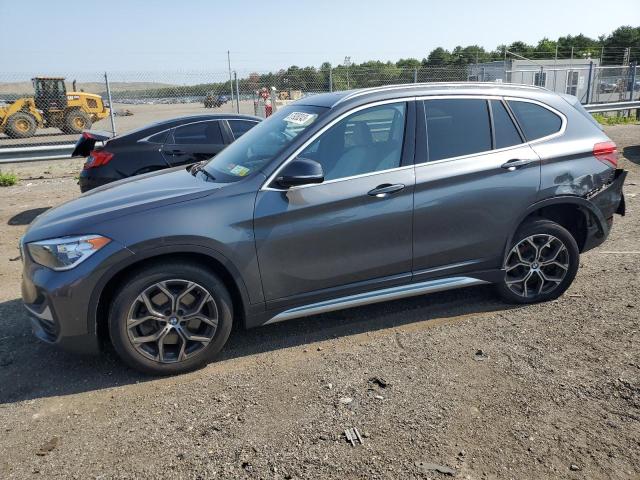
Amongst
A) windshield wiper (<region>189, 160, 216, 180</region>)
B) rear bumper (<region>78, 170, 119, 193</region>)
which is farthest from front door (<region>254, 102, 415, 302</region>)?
rear bumper (<region>78, 170, 119, 193</region>)

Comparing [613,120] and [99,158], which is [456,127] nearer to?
[99,158]

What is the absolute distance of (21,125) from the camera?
20938mm

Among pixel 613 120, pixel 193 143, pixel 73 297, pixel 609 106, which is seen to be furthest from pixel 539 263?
pixel 613 120

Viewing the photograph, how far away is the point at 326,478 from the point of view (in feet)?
8.29

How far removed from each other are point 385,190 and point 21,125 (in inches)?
853

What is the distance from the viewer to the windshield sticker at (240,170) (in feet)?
12.2

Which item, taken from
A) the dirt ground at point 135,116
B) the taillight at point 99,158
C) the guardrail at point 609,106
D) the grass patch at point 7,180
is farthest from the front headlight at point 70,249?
the guardrail at point 609,106

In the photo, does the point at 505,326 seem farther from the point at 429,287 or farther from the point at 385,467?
the point at 385,467

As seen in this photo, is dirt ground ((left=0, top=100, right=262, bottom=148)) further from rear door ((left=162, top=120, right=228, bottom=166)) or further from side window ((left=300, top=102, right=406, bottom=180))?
side window ((left=300, top=102, right=406, bottom=180))

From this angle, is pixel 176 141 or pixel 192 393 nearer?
pixel 192 393

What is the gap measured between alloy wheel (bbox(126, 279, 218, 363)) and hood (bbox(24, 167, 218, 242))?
1.80ft

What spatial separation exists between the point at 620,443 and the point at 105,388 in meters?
3.06

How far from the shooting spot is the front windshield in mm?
3766

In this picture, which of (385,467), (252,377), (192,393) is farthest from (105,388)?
(385,467)
